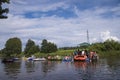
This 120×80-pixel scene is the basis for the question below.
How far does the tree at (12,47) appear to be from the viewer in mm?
178250

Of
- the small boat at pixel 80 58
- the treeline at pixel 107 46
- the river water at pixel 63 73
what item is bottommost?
the river water at pixel 63 73

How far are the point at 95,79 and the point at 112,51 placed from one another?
106794 millimetres

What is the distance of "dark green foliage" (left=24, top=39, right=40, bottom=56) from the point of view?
540ft

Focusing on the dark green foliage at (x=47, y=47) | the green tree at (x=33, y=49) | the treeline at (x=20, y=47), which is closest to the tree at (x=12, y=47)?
the treeline at (x=20, y=47)

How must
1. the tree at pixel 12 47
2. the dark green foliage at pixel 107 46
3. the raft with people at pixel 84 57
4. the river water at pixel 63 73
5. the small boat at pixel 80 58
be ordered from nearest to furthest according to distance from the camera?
the river water at pixel 63 73 < the small boat at pixel 80 58 < the raft with people at pixel 84 57 < the dark green foliage at pixel 107 46 < the tree at pixel 12 47

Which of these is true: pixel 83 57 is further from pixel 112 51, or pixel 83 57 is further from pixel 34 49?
pixel 34 49

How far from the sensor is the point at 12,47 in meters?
179

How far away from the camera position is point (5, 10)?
2356 centimetres

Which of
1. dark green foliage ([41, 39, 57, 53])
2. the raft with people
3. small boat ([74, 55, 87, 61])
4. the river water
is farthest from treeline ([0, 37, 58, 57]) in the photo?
the river water

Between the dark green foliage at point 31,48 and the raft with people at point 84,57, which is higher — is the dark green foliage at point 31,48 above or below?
above

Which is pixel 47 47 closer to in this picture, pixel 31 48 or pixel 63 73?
pixel 31 48

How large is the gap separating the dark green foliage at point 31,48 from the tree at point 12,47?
5.72 m

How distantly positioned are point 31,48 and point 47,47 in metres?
14.5

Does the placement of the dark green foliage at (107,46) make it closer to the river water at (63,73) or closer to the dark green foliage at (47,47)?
the dark green foliage at (47,47)
